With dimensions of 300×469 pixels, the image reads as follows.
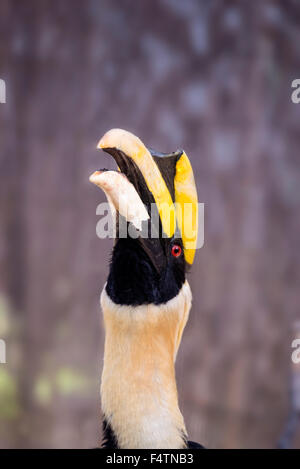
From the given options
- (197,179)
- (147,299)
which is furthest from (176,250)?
(197,179)

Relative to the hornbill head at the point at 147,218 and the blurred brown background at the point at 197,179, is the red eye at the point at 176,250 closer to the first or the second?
the hornbill head at the point at 147,218

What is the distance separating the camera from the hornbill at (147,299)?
56cm

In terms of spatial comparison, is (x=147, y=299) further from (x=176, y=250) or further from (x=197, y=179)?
(x=197, y=179)

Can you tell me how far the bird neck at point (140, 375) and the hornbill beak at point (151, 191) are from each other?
7 centimetres

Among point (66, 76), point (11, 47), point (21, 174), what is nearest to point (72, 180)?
point (21, 174)

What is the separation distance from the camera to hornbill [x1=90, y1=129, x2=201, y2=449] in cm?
56

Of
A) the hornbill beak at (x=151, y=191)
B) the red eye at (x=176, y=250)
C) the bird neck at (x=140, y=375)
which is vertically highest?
the hornbill beak at (x=151, y=191)

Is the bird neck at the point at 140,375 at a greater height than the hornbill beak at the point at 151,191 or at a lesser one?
lesser

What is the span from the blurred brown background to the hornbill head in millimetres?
758

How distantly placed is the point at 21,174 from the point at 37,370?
0.58 m

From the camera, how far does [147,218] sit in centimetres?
55

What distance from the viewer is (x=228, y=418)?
4.55 feet

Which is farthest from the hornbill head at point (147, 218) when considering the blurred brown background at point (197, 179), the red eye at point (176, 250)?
the blurred brown background at point (197, 179)

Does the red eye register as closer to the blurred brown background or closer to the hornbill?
the hornbill
